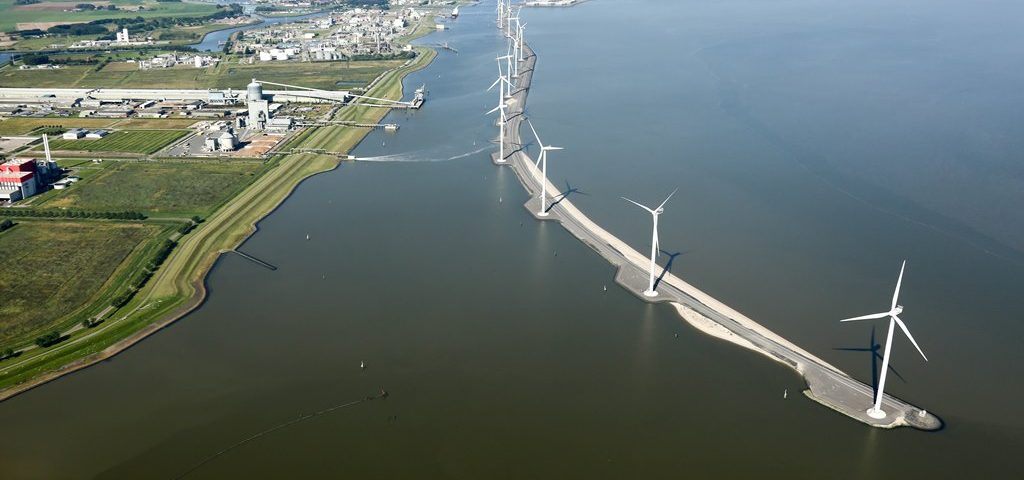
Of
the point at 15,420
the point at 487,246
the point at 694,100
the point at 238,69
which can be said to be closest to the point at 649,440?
the point at 487,246

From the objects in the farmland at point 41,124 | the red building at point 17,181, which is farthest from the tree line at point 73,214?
the farmland at point 41,124

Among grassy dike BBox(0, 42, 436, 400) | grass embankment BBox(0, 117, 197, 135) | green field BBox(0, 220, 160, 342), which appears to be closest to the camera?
grassy dike BBox(0, 42, 436, 400)

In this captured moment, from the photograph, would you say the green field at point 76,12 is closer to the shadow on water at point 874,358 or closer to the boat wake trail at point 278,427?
the boat wake trail at point 278,427

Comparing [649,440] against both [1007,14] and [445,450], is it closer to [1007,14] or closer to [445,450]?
[445,450]

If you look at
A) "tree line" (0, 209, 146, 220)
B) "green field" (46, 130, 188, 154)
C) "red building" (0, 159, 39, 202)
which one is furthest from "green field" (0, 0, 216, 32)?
"tree line" (0, 209, 146, 220)

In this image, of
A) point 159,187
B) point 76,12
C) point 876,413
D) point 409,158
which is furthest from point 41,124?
point 76,12

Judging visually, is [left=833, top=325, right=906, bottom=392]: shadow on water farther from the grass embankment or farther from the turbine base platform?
the grass embankment

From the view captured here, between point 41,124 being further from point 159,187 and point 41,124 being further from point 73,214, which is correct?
point 73,214

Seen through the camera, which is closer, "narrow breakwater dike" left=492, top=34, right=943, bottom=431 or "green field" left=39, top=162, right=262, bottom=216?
"narrow breakwater dike" left=492, top=34, right=943, bottom=431
